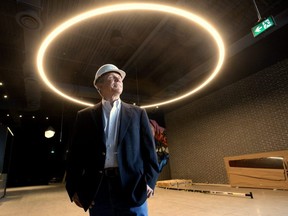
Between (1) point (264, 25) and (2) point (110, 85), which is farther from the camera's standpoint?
(1) point (264, 25)

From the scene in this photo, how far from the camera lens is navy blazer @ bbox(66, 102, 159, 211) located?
1171 millimetres

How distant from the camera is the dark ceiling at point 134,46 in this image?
4.08 meters

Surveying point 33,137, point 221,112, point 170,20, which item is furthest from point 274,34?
point 33,137

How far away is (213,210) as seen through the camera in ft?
11.1

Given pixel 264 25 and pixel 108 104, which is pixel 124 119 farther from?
pixel 264 25

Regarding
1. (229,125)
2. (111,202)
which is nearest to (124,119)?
(111,202)

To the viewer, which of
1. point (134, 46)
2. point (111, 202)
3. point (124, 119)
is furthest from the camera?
point (134, 46)

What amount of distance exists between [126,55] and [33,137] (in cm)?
1205

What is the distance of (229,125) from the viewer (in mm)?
6977

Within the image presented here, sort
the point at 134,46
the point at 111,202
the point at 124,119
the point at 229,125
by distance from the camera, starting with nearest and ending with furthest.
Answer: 1. the point at 111,202
2. the point at 124,119
3. the point at 134,46
4. the point at 229,125

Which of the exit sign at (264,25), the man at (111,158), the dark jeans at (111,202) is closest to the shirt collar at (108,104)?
the man at (111,158)

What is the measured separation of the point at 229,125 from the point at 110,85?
6.46 m

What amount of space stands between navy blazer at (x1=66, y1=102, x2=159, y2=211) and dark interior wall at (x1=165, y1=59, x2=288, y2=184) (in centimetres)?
573

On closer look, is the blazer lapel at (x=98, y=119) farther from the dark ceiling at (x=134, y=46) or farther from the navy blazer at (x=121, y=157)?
the dark ceiling at (x=134, y=46)
